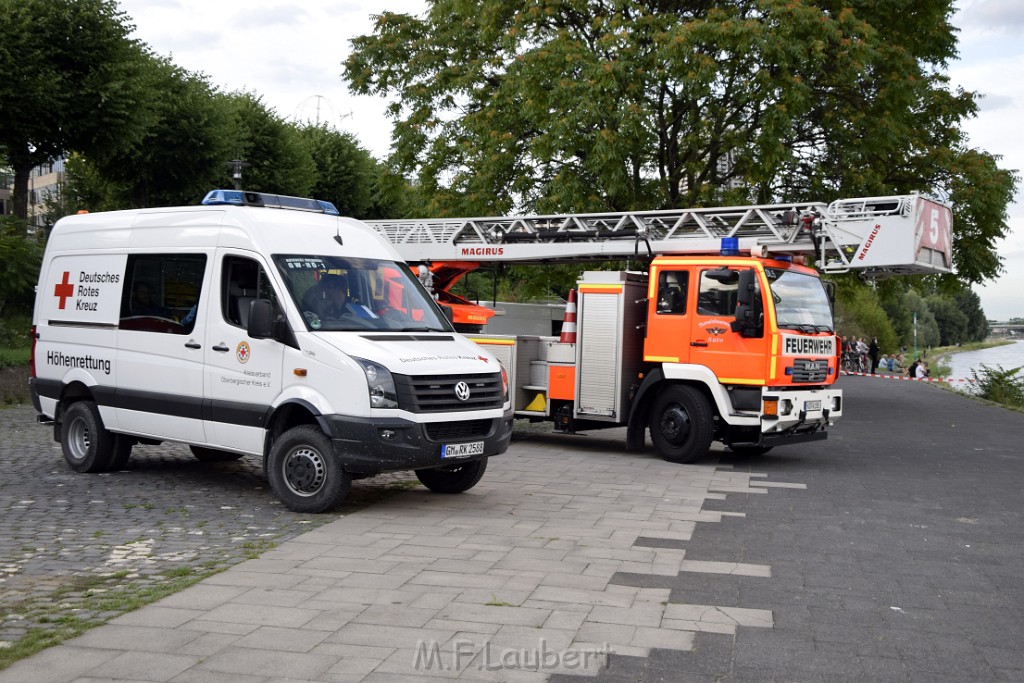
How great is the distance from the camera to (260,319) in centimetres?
877

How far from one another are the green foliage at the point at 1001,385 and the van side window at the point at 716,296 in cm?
1634

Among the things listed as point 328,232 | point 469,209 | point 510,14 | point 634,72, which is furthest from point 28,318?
point 328,232

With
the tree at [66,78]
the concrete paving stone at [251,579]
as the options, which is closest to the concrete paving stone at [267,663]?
the concrete paving stone at [251,579]

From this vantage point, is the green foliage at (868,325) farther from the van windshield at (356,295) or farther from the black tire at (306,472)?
the black tire at (306,472)

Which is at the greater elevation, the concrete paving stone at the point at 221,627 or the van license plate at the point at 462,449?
the van license plate at the point at 462,449

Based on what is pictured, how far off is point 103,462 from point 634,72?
13044 millimetres

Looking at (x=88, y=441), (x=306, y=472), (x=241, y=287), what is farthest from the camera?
(x=88, y=441)

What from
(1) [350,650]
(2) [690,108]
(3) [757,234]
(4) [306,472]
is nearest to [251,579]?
(1) [350,650]

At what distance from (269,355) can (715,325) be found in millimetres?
5873

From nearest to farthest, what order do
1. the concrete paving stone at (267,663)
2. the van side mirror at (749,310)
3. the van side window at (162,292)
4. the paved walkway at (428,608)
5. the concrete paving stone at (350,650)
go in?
1. the concrete paving stone at (267,663)
2. the paved walkway at (428,608)
3. the concrete paving stone at (350,650)
4. the van side window at (162,292)
5. the van side mirror at (749,310)

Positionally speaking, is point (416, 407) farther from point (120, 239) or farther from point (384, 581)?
point (120, 239)

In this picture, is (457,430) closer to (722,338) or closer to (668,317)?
(722,338)

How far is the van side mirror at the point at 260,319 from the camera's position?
877 cm

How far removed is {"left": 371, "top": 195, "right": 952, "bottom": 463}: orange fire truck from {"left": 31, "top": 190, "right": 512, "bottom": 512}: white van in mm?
3851
